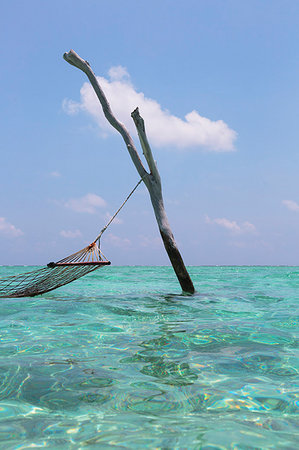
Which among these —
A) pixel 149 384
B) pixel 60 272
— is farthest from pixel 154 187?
pixel 149 384

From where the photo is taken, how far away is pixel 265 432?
73.6 inches

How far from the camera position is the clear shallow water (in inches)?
72.3

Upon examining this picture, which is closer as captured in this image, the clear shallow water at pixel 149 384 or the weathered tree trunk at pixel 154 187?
the clear shallow water at pixel 149 384

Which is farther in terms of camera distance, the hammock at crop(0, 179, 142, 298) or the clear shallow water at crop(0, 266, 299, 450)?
the hammock at crop(0, 179, 142, 298)

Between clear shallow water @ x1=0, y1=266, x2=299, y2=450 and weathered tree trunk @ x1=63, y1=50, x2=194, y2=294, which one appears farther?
weathered tree trunk @ x1=63, y1=50, x2=194, y2=294

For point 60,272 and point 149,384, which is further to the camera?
point 60,272

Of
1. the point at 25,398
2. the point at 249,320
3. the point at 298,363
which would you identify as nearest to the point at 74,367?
the point at 25,398

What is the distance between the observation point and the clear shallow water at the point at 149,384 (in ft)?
6.02

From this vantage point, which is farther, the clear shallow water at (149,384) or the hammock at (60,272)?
the hammock at (60,272)

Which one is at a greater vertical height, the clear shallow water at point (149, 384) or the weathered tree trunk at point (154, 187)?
the weathered tree trunk at point (154, 187)

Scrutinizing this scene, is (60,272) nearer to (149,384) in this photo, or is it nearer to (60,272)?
(60,272)

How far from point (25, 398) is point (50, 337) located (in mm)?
1695

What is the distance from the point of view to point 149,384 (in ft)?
8.43

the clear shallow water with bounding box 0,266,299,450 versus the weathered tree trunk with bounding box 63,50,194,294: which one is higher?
the weathered tree trunk with bounding box 63,50,194,294
